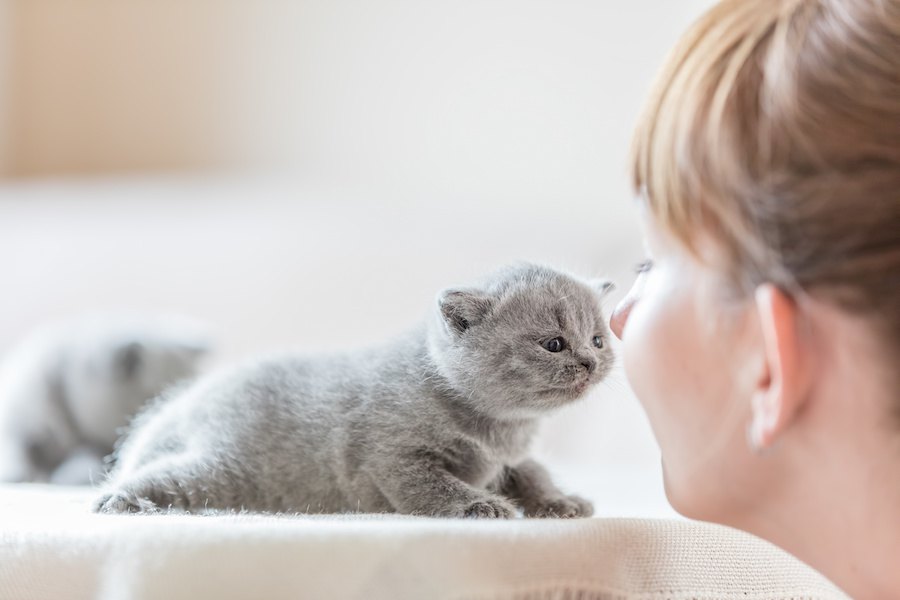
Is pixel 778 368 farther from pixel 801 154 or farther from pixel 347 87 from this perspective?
pixel 347 87

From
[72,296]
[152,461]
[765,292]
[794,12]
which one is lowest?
[72,296]

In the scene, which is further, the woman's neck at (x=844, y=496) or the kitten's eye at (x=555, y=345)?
the kitten's eye at (x=555, y=345)

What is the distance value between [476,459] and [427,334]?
17 cm

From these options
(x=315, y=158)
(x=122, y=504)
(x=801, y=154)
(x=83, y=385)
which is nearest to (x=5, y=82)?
(x=315, y=158)

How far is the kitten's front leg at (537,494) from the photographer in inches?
46.5

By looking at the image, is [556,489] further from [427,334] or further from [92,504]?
[92,504]

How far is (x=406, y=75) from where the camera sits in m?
2.99

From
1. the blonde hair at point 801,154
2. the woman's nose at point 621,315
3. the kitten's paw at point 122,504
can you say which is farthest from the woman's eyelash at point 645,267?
the kitten's paw at point 122,504

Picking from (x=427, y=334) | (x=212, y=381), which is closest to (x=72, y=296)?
(x=212, y=381)

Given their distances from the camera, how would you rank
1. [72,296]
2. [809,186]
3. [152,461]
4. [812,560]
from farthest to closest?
[72,296] → [152,461] → [812,560] → [809,186]

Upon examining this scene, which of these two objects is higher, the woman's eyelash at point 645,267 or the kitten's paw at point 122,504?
the woman's eyelash at point 645,267

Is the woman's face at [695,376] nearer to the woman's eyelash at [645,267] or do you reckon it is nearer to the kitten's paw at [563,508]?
the woman's eyelash at [645,267]

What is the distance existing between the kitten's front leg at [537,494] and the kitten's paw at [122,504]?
0.43 metres

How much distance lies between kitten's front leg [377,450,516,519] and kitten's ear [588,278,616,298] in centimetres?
29
